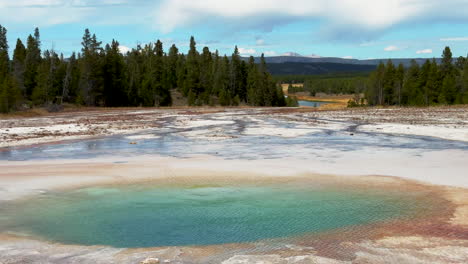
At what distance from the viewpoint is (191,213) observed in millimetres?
10281

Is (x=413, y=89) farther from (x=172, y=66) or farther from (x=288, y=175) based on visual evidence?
(x=288, y=175)

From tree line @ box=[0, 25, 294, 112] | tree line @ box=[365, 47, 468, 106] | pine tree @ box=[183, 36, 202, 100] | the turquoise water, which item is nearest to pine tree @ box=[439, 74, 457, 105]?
tree line @ box=[365, 47, 468, 106]

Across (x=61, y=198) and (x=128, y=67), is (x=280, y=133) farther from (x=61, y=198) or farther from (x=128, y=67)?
(x=128, y=67)

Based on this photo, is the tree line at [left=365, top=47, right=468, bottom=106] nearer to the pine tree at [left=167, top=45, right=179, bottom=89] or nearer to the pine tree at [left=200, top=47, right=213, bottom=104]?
the pine tree at [left=200, top=47, right=213, bottom=104]

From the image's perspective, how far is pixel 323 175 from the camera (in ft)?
47.3

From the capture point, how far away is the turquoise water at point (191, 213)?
8.78 metres

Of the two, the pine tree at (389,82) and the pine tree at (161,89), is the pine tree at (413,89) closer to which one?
the pine tree at (389,82)

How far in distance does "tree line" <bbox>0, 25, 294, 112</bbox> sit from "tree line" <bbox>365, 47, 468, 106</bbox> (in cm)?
2199

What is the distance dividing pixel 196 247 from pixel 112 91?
→ 7610 cm

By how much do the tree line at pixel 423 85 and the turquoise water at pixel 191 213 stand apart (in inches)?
3076

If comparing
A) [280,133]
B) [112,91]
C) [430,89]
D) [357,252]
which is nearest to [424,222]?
[357,252]

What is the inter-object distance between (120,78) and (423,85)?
184 ft

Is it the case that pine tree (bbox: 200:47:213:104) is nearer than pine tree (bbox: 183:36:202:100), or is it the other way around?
pine tree (bbox: 200:47:213:104)

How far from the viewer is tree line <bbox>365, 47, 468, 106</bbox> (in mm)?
87375
